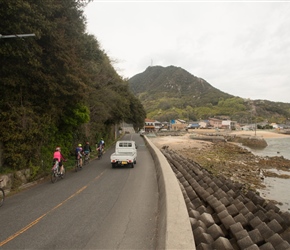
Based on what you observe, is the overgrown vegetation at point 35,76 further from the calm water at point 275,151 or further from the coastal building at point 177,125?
the coastal building at point 177,125

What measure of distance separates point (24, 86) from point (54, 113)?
8.79 ft

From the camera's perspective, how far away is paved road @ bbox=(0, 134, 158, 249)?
5613 millimetres

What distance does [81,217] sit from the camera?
7180 mm

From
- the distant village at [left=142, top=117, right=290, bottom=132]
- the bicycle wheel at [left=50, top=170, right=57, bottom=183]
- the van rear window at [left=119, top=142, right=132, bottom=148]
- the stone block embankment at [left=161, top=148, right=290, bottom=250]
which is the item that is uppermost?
the distant village at [left=142, top=117, right=290, bottom=132]

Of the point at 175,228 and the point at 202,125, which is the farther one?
the point at 202,125

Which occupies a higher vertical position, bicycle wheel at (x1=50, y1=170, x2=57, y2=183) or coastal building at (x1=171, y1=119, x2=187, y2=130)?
coastal building at (x1=171, y1=119, x2=187, y2=130)

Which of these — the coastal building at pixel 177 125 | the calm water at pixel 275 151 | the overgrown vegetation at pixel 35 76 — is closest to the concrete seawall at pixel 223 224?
the overgrown vegetation at pixel 35 76

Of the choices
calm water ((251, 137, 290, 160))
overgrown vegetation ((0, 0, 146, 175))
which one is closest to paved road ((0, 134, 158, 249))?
overgrown vegetation ((0, 0, 146, 175))

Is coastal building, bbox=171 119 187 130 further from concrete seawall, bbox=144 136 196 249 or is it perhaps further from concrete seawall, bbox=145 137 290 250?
concrete seawall, bbox=144 136 196 249

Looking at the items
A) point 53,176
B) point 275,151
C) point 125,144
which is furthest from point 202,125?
point 53,176

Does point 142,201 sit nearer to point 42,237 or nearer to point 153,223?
point 153,223

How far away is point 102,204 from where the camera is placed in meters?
8.55

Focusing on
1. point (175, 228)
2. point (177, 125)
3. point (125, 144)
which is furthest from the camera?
point (177, 125)

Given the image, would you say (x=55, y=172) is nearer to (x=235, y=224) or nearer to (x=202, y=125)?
(x=235, y=224)
